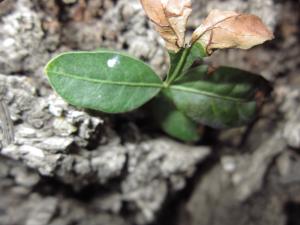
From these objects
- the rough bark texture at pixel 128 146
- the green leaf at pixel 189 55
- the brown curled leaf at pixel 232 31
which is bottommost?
the rough bark texture at pixel 128 146

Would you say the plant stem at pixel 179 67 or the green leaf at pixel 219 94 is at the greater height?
the plant stem at pixel 179 67

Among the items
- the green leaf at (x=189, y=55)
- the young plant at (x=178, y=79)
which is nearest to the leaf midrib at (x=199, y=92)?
the young plant at (x=178, y=79)

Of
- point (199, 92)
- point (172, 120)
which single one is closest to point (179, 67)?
point (199, 92)

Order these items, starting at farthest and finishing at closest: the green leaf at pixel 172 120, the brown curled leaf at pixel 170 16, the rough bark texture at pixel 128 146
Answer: the green leaf at pixel 172 120 < the rough bark texture at pixel 128 146 < the brown curled leaf at pixel 170 16

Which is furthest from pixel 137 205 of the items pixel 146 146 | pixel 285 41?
pixel 285 41

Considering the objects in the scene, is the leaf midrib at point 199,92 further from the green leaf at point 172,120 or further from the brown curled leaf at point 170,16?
the brown curled leaf at point 170,16

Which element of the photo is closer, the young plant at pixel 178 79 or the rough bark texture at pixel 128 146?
the young plant at pixel 178 79

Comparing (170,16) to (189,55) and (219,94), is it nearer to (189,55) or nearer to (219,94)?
(189,55)

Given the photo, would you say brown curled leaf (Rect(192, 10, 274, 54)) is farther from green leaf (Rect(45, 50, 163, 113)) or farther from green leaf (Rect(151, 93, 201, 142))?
green leaf (Rect(151, 93, 201, 142))
